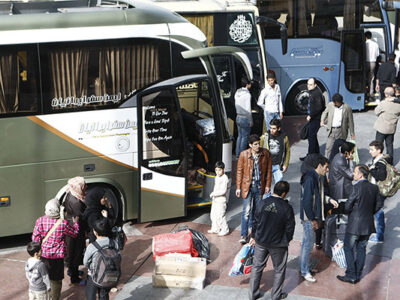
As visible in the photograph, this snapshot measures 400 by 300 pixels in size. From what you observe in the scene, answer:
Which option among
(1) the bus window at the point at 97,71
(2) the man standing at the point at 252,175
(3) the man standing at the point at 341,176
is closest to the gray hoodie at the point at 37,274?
(1) the bus window at the point at 97,71

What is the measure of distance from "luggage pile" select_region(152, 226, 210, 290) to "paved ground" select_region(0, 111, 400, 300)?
5.0 inches

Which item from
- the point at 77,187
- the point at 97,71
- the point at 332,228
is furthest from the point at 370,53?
the point at 77,187

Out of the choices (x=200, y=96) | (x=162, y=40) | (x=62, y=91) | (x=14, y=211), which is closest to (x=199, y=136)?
(x=200, y=96)

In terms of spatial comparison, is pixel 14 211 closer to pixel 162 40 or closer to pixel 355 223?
pixel 162 40

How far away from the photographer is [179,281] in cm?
912

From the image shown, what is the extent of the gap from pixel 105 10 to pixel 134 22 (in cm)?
57

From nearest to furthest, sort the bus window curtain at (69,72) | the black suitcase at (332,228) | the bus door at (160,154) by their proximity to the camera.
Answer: the black suitcase at (332,228) → the bus window curtain at (69,72) → the bus door at (160,154)

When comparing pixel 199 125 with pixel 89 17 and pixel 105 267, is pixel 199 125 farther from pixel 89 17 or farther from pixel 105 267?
pixel 105 267

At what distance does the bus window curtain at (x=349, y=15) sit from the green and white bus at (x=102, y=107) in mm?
7622

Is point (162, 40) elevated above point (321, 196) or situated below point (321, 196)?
above

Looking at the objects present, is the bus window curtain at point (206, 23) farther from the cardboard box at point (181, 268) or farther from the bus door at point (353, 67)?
the cardboard box at point (181, 268)

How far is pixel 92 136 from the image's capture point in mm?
10320

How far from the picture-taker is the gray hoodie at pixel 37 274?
25.2 feet

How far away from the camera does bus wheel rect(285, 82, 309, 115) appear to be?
17969 millimetres
